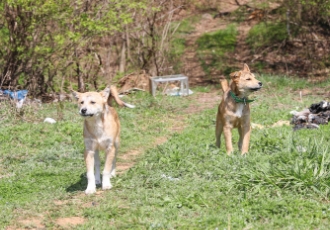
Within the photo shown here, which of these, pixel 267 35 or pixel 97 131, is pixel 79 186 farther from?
pixel 267 35

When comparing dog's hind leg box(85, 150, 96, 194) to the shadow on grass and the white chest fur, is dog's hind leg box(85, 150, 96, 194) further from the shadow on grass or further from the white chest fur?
the white chest fur

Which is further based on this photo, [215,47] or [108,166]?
[215,47]

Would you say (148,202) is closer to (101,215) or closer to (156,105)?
(101,215)

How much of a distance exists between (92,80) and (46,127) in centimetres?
Answer: 449

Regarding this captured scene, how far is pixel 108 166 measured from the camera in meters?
8.31

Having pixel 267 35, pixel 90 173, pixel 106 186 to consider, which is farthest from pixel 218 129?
pixel 267 35

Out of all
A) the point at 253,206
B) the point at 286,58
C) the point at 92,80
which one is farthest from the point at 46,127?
the point at 286,58

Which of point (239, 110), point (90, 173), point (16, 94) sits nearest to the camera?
point (90, 173)

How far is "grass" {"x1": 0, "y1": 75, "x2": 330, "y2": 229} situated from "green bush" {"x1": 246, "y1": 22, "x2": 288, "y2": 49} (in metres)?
10.7

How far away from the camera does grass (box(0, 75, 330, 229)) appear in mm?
6699

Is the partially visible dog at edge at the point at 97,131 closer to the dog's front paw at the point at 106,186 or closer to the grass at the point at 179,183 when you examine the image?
the dog's front paw at the point at 106,186

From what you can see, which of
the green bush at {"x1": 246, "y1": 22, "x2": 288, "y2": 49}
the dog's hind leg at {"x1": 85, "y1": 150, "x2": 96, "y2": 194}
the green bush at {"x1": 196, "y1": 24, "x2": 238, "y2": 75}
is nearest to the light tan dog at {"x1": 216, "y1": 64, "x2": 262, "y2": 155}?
the dog's hind leg at {"x1": 85, "y1": 150, "x2": 96, "y2": 194}

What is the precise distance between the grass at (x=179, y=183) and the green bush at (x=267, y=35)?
10.7 metres

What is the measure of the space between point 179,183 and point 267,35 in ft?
49.4
